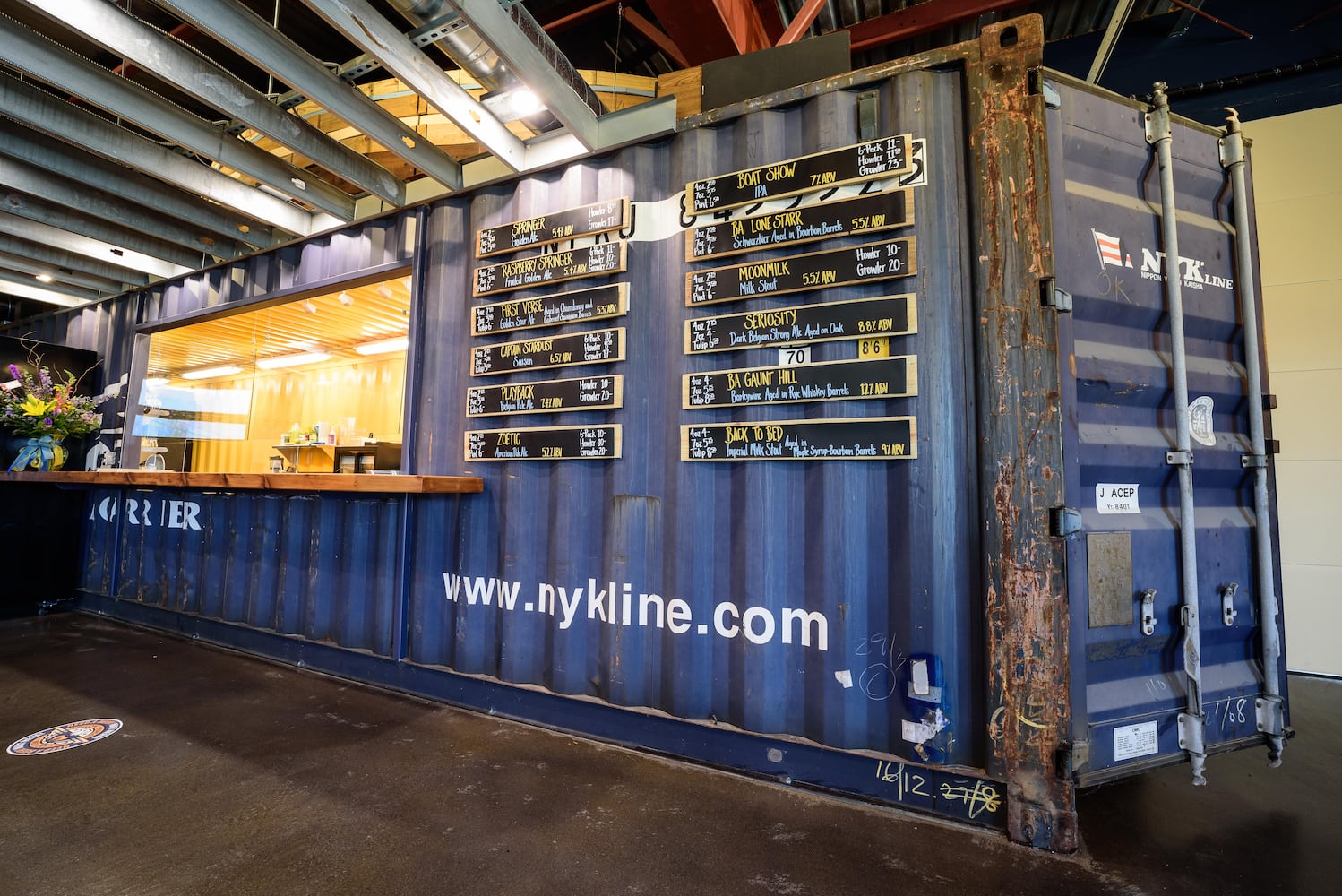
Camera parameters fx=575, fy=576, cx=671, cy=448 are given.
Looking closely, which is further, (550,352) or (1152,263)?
(550,352)

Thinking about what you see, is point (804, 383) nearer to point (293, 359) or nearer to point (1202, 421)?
point (1202, 421)

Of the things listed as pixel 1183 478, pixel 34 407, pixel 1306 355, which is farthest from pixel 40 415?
pixel 1306 355

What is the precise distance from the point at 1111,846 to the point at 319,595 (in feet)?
15.6

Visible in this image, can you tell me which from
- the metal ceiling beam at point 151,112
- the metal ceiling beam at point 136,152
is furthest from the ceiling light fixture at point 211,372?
the metal ceiling beam at point 151,112

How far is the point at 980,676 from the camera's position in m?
2.36

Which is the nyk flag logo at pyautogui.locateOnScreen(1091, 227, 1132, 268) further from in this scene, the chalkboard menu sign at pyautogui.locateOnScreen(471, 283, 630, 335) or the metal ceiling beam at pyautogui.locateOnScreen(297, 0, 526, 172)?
the metal ceiling beam at pyautogui.locateOnScreen(297, 0, 526, 172)

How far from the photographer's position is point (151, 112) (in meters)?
3.44

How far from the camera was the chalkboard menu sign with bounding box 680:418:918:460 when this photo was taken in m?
2.51

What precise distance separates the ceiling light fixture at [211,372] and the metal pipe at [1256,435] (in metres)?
9.05

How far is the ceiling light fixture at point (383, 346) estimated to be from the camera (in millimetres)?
7887

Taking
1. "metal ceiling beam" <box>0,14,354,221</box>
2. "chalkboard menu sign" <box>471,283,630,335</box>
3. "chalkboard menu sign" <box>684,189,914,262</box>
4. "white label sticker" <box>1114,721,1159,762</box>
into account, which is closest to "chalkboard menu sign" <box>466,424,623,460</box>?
"chalkboard menu sign" <box>471,283,630,335</box>

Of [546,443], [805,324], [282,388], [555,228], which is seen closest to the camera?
[805,324]

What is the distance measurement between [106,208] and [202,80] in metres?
2.67

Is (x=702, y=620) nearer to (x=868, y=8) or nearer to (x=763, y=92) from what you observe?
(x=763, y=92)
